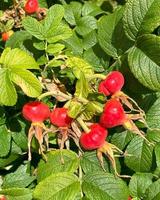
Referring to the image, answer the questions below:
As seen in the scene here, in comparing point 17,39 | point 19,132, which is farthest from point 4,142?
point 17,39

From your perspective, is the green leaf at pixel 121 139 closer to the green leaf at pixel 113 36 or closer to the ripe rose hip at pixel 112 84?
the ripe rose hip at pixel 112 84

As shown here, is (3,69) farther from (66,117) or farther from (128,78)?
(128,78)

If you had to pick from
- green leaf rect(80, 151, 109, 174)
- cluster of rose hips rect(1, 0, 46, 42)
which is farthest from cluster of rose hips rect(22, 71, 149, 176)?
cluster of rose hips rect(1, 0, 46, 42)

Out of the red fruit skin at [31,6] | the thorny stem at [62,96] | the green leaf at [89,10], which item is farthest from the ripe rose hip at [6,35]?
the thorny stem at [62,96]

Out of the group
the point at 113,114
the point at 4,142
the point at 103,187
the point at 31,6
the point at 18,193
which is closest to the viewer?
the point at 113,114

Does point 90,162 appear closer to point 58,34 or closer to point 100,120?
point 100,120

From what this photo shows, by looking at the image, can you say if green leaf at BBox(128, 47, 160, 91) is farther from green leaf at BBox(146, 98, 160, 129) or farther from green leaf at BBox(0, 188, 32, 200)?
green leaf at BBox(0, 188, 32, 200)
